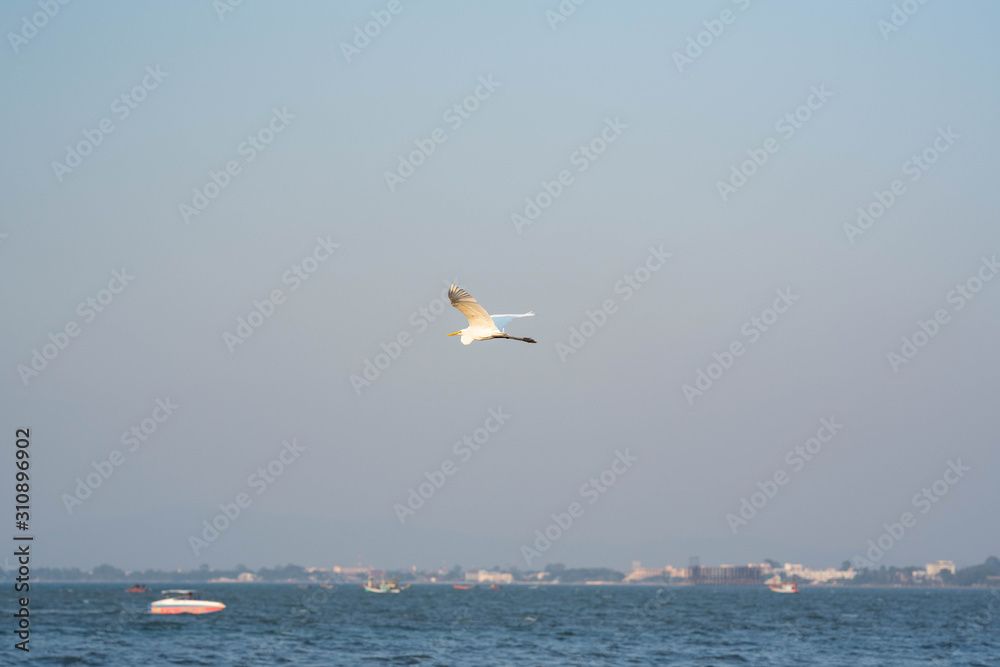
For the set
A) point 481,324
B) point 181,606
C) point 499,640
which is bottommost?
point 499,640

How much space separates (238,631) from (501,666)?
33.4 metres

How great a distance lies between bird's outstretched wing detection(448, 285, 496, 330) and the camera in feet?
69.2

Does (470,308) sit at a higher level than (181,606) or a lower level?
higher

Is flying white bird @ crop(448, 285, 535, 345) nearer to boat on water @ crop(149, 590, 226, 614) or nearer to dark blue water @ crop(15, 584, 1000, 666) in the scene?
dark blue water @ crop(15, 584, 1000, 666)

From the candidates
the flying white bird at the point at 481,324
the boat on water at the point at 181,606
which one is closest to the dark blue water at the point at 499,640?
the boat on water at the point at 181,606

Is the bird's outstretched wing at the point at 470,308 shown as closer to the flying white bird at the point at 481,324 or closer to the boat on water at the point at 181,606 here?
the flying white bird at the point at 481,324

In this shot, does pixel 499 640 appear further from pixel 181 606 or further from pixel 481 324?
pixel 481 324

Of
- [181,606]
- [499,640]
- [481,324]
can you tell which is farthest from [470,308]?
[181,606]

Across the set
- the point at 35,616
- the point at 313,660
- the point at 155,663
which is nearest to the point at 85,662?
the point at 155,663

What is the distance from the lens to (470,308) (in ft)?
71.2

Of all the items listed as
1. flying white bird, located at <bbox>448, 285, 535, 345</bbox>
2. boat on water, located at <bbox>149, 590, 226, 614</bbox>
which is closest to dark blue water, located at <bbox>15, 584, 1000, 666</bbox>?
boat on water, located at <bbox>149, 590, 226, 614</bbox>

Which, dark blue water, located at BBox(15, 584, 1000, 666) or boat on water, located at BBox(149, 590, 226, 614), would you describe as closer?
dark blue water, located at BBox(15, 584, 1000, 666)

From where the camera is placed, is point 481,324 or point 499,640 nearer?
point 481,324

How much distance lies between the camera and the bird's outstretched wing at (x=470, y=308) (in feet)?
69.2
